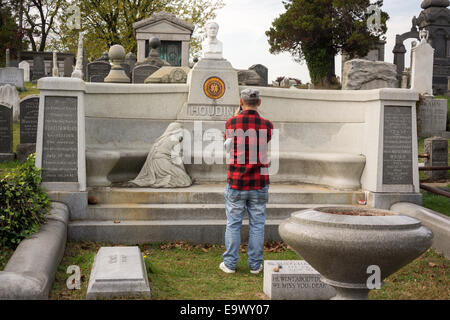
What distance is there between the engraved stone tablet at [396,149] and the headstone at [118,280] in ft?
14.1

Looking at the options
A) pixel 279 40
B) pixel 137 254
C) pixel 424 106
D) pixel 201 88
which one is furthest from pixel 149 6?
pixel 137 254

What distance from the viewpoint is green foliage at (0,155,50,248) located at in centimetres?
551

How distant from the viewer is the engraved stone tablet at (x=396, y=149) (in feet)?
25.9

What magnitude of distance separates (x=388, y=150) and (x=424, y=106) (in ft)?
38.6

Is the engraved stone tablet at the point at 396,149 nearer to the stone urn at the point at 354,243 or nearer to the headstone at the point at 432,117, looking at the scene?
the stone urn at the point at 354,243

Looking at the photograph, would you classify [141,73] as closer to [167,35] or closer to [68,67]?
[167,35]

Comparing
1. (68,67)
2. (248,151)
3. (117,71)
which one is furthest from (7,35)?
(248,151)

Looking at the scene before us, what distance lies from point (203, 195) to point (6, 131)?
6829 mm

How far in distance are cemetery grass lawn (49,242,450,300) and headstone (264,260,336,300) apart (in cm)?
15

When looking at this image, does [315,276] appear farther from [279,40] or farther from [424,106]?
[279,40]

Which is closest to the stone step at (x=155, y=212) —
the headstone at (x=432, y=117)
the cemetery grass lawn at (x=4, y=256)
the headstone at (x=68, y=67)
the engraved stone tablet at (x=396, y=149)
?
the cemetery grass lawn at (x=4, y=256)

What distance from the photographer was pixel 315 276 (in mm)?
4984

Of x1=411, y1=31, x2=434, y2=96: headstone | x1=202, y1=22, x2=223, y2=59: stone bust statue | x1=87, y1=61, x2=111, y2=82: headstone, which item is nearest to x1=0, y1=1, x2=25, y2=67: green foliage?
x1=87, y1=61, x2=111, y2=82: headstone

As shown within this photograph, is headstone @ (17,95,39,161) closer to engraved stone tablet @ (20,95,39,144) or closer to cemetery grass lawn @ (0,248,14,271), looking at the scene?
engraved stone tablet @ (20,95,39,144)
